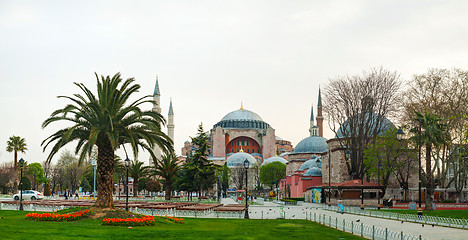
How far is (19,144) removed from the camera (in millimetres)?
59750

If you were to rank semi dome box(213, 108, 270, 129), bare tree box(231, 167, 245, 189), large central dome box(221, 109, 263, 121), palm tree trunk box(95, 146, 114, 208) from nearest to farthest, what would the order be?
palm tree trunk box(95, 146, 114, 208)
bare tree box(231, 167, 245, 189)
semi dome box(213, 108, 270, 129)
large central dome box(221, 109, 263, 121)

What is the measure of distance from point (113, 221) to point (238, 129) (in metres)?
91.4

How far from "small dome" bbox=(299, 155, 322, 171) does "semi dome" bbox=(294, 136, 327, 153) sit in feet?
13.7

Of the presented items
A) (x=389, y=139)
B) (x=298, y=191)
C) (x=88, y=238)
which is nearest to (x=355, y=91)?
(x=389, y=139)

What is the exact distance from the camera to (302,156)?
69.8 m

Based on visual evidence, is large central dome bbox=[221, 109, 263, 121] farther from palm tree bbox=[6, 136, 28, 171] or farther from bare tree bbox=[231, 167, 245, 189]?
palm tree bbox=[6, 136, 28, 171]

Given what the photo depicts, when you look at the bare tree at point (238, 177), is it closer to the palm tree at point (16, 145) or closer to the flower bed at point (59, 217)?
the palm tree at point (16, 145)

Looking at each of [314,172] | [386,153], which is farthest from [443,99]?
[314,172]

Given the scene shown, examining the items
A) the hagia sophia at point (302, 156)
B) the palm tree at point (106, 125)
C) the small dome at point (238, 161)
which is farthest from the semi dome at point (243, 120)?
the palm tree at point (106, 125)

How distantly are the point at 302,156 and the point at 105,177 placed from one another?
5325cm

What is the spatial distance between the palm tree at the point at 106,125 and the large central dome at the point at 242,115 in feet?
301

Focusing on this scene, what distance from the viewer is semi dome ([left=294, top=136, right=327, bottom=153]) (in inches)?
2741

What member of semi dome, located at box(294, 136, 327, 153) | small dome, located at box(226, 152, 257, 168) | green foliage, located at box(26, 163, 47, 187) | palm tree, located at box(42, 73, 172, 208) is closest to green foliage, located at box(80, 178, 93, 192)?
green foliage, located at box(26, 163, 47, 187)

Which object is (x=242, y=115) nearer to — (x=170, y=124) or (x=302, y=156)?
(x=170, y=124)
